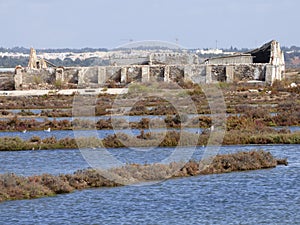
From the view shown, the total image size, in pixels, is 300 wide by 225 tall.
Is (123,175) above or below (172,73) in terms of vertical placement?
below

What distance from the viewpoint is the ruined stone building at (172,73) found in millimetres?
65188

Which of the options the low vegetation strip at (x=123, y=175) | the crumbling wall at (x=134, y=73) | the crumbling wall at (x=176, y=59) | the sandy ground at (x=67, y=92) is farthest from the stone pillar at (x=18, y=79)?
the low vegetation strip at (x=123, y=175)

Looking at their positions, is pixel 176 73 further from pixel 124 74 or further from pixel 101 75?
pixel 101 75

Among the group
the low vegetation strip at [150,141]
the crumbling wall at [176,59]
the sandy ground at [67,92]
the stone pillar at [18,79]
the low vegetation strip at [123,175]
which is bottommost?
the low vegetation strip at [123,175]

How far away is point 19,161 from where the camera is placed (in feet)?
88.7

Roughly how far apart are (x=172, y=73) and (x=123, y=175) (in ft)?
148

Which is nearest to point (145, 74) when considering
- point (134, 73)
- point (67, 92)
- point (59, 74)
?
point (134, 73)

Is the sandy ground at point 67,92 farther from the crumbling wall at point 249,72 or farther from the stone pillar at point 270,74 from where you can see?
the stone pillar at point 270,74

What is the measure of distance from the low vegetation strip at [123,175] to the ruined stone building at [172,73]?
126ft

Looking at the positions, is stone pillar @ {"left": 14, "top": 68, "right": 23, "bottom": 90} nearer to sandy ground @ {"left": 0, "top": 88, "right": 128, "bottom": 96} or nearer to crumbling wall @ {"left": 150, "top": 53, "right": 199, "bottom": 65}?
sandy ground @ {"left": 0, "top": 88, "right": 128, "bottom": 96}

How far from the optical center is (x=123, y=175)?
73.4ft

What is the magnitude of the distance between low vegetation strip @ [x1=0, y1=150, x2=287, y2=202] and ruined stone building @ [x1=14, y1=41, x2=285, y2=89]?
38.5 m

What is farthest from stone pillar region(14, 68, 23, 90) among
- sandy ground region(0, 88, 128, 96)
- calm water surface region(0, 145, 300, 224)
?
calm water surface region(0, 145, 300, 224)

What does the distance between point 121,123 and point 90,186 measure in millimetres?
15451
